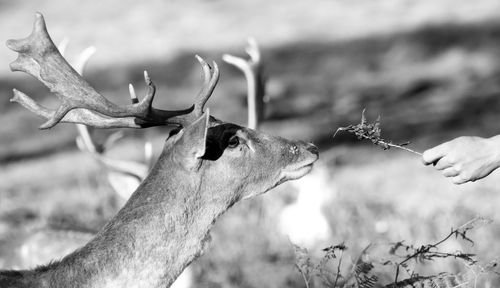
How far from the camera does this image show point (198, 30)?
18.2 meters

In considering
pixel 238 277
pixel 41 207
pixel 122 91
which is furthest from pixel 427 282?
pixel 122 91

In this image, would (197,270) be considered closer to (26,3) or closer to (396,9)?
(396,9)

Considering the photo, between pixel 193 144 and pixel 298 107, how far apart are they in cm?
936

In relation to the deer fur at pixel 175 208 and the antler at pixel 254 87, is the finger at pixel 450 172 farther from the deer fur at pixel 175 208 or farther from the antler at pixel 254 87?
the antler at pixel 254 87

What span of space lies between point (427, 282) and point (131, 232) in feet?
4.99

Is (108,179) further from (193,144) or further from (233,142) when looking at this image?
(193,144)

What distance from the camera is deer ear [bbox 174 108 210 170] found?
5719mm

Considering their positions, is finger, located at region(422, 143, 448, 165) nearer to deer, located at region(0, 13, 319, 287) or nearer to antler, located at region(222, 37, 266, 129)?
deer, located at region(0, 13, 319, 287)

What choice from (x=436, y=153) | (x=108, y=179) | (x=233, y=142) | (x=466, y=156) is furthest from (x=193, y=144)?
(x=108, y=179)

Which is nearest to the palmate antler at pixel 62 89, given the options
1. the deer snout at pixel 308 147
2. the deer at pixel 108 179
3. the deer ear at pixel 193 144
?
the deer ear at pixel 193 144

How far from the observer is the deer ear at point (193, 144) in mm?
5719

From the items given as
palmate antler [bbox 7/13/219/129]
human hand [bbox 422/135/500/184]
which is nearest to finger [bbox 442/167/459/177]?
human hand [bbox 422/135/500/184]

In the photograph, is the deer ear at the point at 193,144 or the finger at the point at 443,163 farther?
the deer ear at the point at 193,144

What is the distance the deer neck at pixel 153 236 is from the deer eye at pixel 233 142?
281mm
